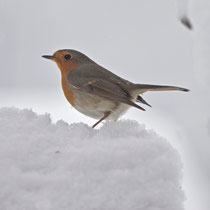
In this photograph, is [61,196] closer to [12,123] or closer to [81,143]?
[81,143]

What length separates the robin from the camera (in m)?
2.60

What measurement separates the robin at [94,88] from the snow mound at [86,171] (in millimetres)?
992

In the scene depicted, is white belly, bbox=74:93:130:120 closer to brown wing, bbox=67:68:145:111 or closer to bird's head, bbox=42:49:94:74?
brown wing, bbox=67:68:145:111

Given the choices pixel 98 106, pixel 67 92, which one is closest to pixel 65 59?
pixel 67 92

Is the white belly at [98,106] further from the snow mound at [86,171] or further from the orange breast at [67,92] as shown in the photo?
the snow mound at [86,171]

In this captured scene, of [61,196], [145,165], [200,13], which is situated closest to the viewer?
[61,196]

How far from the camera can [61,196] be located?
1223mm

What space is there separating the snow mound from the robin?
Result: 992 millimetres

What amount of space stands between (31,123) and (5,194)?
1.30 feet

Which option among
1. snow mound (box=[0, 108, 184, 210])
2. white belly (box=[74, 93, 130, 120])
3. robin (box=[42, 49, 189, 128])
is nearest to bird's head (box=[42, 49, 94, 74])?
robin (box=[42, 49, 189, 128])

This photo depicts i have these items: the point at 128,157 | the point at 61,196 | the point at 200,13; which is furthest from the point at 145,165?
the point at 200,13

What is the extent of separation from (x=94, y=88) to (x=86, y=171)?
1482mm

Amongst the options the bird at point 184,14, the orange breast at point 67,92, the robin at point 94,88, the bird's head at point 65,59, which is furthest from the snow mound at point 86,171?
the bird's head at point 65,59

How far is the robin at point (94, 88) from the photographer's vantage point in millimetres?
2602
